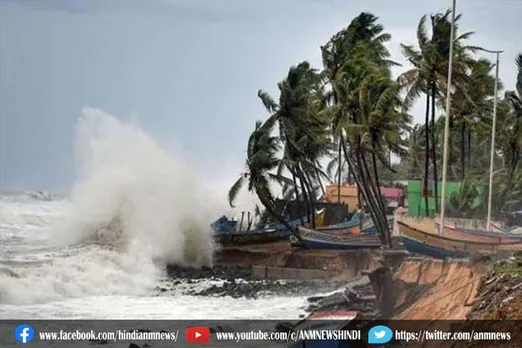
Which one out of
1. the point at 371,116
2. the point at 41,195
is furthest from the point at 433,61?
the point at 41,195

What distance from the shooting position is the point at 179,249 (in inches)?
810

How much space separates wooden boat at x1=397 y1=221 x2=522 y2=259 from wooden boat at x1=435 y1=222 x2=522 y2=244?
0.85ft

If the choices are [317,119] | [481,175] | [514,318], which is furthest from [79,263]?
[481,175]

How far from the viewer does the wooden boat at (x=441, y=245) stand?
46.6 ft

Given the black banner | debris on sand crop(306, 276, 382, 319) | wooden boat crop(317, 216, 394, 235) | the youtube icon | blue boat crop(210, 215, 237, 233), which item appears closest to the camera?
the black banner

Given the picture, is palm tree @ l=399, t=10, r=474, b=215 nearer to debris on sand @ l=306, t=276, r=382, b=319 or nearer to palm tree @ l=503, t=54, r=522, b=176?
palm tree @ l=503, t=54, r=522, b=176

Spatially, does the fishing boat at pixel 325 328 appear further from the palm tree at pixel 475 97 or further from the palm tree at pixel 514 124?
the palm tree at pixel 514 124

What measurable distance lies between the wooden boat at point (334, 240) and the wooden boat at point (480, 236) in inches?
108

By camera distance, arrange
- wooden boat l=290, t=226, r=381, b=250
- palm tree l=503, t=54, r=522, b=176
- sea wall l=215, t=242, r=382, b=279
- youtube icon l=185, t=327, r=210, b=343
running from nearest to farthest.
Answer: youtube icon l=185, t=327, r=210, b=343, sea wall l=215, t=242, r=382, b=279, wooden boat l=290, t=226, r=381, b=250, palm tree l=503, t=54, r=522, b=176

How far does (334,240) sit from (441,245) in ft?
17.2

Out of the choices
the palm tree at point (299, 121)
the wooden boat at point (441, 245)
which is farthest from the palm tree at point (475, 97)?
the wooden boat at point (441, 245)

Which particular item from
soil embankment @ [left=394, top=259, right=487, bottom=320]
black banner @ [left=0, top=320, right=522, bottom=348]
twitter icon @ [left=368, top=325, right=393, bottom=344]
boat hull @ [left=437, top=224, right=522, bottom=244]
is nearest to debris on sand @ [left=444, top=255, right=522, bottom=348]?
black banner @ [left=0, top=320, right=522, bottom=348]

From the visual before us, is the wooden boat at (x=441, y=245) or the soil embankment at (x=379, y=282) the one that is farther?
the wooden boat at (x=441, y=245)

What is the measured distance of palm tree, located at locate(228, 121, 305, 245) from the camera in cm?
2223
